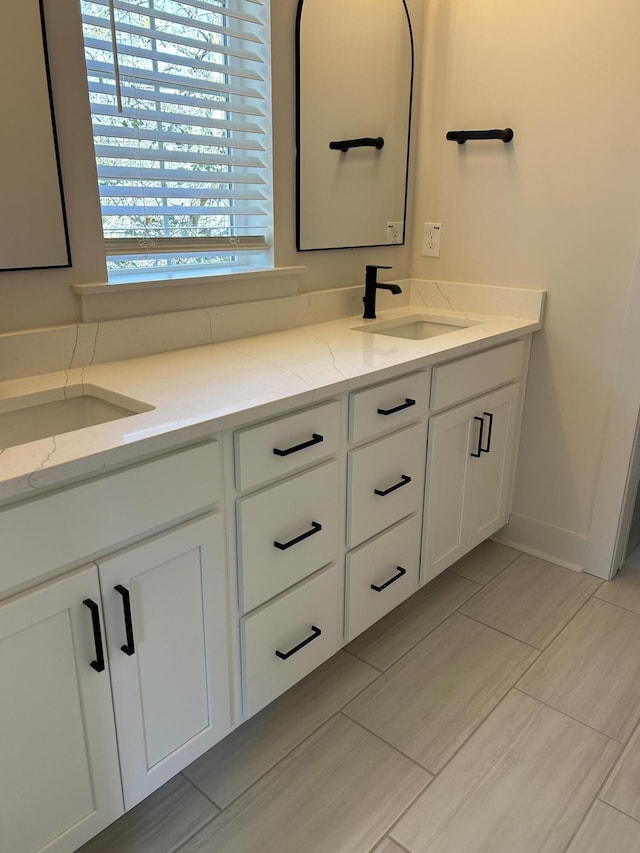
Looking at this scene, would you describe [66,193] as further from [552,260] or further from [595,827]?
[595,827]

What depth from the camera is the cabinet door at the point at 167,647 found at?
120 cm

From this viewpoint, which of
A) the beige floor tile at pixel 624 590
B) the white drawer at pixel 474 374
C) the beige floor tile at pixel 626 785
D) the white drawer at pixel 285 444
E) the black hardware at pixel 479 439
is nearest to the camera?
the white drawer at pixel 285 444

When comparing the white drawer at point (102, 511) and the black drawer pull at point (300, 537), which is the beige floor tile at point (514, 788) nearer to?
the black drawer pull at point (300, 537)

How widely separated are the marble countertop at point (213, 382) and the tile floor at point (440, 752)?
0.88 m

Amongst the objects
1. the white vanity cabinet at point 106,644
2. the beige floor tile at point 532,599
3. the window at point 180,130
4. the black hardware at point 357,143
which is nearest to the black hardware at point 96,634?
the white vanity cabinet at point 106,644

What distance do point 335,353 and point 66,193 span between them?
2.58ft

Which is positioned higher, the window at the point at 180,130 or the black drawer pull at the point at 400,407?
the window at the point at 180,130

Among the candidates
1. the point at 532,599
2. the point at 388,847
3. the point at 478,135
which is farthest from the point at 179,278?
the point at 532,599

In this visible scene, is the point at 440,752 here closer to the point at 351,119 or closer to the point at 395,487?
the point at 395,487

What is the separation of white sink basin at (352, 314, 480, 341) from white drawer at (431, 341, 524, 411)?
189mm

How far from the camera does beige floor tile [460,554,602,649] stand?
2.11m

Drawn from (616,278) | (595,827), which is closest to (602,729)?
(595,827)

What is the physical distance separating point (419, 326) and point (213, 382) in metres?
1.25

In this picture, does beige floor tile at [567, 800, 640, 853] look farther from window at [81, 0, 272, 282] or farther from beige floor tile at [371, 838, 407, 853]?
window at [81, 0, 272, 282]
